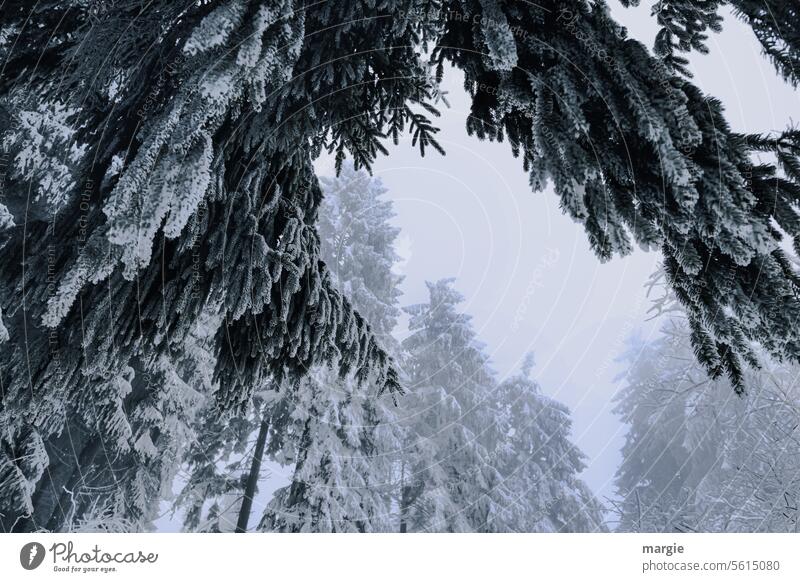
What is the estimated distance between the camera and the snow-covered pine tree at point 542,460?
2058 cm

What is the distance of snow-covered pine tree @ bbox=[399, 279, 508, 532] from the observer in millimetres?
15758

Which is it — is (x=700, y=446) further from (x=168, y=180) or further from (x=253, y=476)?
(x=168, y=180)

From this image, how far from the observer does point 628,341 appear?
3547cm

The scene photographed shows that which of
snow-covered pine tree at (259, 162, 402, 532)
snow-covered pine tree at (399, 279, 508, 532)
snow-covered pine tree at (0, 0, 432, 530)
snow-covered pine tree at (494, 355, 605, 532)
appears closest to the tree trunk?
snow-covered pine tree at (259, 162, 402, 532)

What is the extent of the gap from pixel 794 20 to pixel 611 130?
28.0 inches

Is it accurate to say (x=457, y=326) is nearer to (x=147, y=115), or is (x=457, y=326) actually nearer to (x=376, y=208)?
(x=376, y=208)
